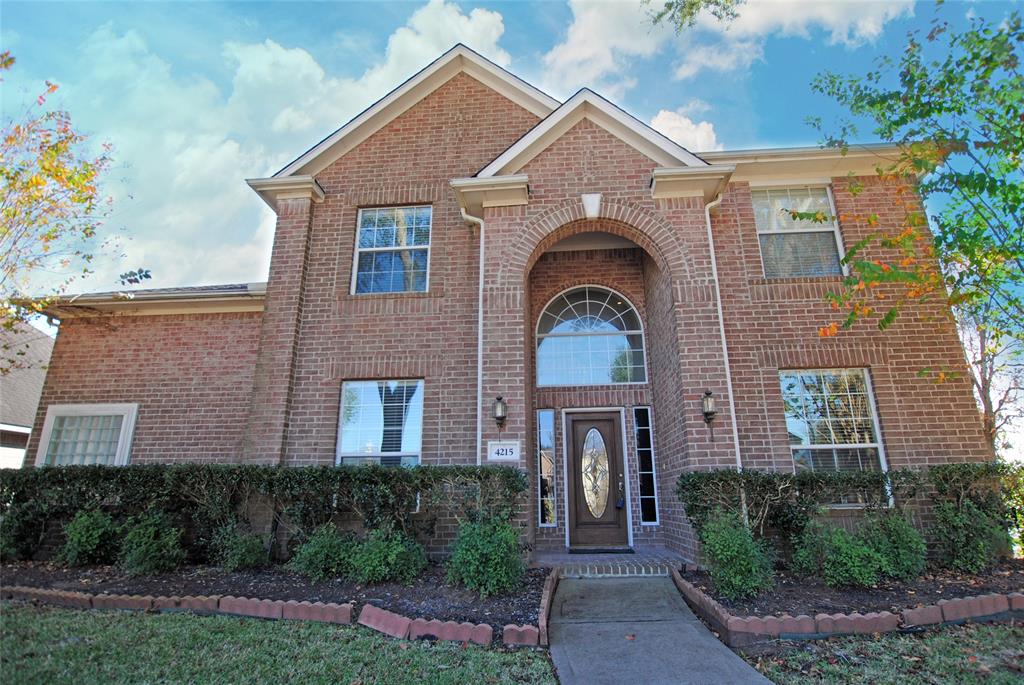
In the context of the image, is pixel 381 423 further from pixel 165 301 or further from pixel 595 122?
pixel 595 122

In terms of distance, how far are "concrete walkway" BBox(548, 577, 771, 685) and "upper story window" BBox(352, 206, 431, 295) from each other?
555 centimetres

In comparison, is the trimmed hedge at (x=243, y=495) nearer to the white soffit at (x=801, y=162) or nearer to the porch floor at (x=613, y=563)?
the porch floor at (x=613, y=563)

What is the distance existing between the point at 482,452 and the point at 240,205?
8337 millimetres

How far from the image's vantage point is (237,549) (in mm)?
6844

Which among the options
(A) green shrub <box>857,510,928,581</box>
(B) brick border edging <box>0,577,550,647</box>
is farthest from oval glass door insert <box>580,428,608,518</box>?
(A) green shrub <box>857,510,928,581</box>

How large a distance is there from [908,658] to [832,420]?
164 inches

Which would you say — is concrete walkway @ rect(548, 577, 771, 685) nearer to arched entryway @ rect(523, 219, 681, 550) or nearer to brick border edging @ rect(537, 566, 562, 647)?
brick border edging @ rect(537, 566, 562, 647)

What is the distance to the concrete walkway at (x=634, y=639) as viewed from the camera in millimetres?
4066

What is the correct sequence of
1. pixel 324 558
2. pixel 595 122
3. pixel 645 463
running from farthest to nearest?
pixel 645 463 < pixel 595 122 < pixel 324 558

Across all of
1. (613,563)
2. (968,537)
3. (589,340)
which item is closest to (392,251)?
(589,340)

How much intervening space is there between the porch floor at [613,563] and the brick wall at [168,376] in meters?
5.86

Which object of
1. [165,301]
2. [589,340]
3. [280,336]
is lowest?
[280,336]

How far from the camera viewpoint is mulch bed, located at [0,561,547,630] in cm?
526

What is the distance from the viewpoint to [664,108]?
930 cm
